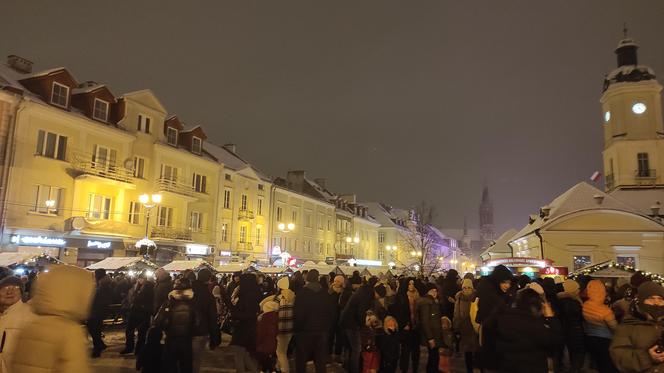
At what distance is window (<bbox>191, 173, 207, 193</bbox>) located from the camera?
3705cm

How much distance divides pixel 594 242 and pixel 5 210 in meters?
34.2

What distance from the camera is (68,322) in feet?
12.1

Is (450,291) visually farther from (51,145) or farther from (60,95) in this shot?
(60,95)

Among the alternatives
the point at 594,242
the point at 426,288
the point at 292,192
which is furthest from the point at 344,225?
the point at 426,288

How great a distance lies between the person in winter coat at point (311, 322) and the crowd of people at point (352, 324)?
2cm

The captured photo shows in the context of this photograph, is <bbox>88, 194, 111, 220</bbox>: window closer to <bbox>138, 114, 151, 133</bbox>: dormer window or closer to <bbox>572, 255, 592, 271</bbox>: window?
<bbox>138, 114, 151, 133</bbox>: dormer window

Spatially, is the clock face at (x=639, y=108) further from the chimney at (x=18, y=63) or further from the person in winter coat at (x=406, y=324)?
the chimney at (x=18, y=63)

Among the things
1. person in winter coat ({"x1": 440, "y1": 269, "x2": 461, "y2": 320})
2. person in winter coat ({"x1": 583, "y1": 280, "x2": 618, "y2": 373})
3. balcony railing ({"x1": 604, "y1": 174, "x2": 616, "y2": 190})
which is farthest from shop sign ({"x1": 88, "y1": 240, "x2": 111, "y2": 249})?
balcony railing ({"x1": 604, "y1": 174, "x2": 616, "y2": 190})

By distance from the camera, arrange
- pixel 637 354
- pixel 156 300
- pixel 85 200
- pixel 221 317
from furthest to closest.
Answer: pixel 85 200, pixel 221 317, pixel 156 300, pixel 637 354

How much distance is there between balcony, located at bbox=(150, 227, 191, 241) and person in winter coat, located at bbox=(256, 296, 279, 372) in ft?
84.5

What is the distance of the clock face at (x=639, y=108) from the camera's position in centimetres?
4475

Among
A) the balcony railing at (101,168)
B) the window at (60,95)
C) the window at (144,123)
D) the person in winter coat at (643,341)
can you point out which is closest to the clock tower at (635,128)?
the window at (144,123)

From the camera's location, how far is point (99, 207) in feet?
97.0

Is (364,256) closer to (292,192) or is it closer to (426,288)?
(292,192)
